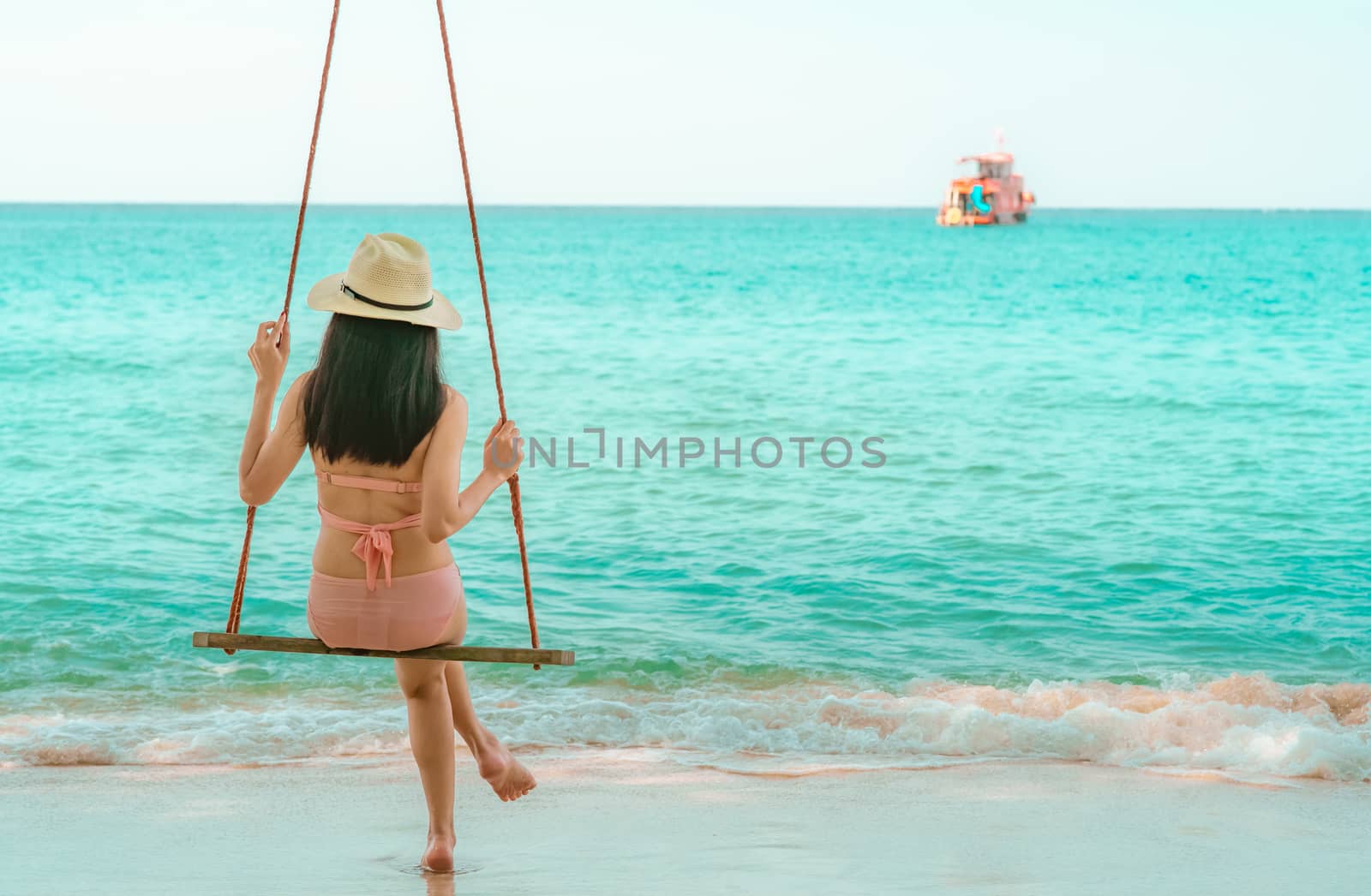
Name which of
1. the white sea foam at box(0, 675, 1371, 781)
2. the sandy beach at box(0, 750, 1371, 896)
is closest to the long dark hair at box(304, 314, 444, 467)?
the sandy beach at box(0, 750, 1371, 896)

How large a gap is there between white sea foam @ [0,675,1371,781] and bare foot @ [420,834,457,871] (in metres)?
1.30

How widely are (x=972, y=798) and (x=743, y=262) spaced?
145 ft

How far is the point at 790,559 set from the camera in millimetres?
7652

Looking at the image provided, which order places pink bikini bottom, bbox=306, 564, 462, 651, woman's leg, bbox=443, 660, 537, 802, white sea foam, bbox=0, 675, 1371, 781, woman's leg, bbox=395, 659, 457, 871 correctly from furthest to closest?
white sea foam, bbox=0, 675, 1371, 781, woman's leg, bbox=443, 660, 537, 802, woman's leg, bbox=395, 659, 457, 871, pink bikini bottom, bbox=306, 564, 462, 651

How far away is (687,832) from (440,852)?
70 centimetres

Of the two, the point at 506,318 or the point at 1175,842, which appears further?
the point at 506,318

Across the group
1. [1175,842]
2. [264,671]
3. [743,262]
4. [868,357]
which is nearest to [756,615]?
[264,671]

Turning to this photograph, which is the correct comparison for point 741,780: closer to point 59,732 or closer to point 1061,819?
point 1061,819

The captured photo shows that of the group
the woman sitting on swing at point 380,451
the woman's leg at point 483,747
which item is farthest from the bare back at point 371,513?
the woman's leg at point 483,747

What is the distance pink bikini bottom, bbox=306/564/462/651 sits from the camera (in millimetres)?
2746

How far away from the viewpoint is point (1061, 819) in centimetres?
368

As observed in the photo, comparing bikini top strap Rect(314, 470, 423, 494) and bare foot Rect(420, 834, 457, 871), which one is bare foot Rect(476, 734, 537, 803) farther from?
bikini top strap Rect(314, 470, 423, 494)

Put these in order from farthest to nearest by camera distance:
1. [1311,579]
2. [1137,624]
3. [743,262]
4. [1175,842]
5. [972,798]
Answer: [743,262], [1311,579], [1137,624], [972,798], [1175,842]

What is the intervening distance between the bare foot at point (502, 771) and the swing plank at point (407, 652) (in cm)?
36
